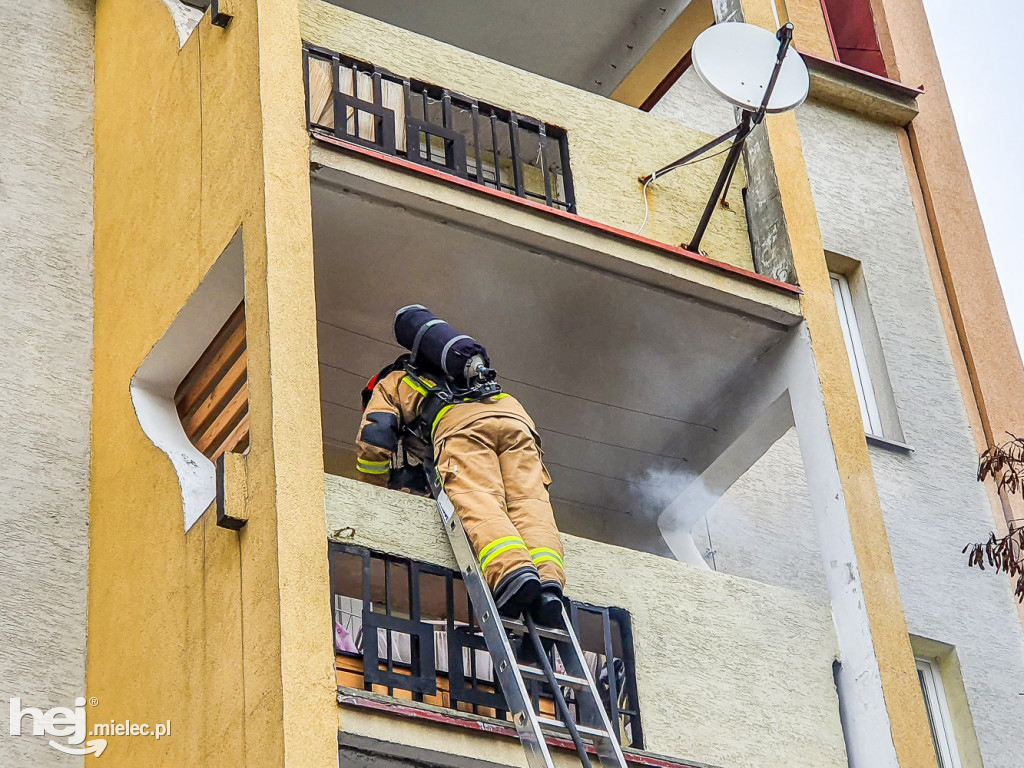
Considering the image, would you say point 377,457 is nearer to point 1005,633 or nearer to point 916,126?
point 1005,633

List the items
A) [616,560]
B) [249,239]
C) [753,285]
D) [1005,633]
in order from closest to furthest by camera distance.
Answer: [249,239]
[616,560]
[753,285]
[1005,633]

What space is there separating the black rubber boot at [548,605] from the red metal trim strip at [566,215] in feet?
8.02

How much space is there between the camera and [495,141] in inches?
397

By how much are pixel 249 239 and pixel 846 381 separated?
3.72 metres

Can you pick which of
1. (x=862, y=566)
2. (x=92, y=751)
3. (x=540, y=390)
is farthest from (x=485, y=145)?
(x=92, y=751)

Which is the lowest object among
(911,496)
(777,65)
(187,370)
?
(187,370)

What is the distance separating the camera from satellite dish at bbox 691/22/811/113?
9.99 meters

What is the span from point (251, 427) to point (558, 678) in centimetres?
183

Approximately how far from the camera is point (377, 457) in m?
8.69

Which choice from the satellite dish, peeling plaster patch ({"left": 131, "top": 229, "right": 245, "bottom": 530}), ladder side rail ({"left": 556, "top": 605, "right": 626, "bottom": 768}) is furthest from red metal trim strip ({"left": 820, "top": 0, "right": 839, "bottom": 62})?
ladder side rail ({"left": 556, "top": 605, "right": 626, "bottom": 768})

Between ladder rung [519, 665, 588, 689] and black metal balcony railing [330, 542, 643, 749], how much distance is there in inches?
5.6

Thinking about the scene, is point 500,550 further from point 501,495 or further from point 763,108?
point 763,108

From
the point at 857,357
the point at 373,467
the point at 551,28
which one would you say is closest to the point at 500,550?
the point at 373,467

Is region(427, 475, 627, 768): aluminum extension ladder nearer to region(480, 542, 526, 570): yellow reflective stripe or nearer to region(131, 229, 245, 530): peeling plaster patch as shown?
region(480, 542, 526, 570): yellow reflective stripe
